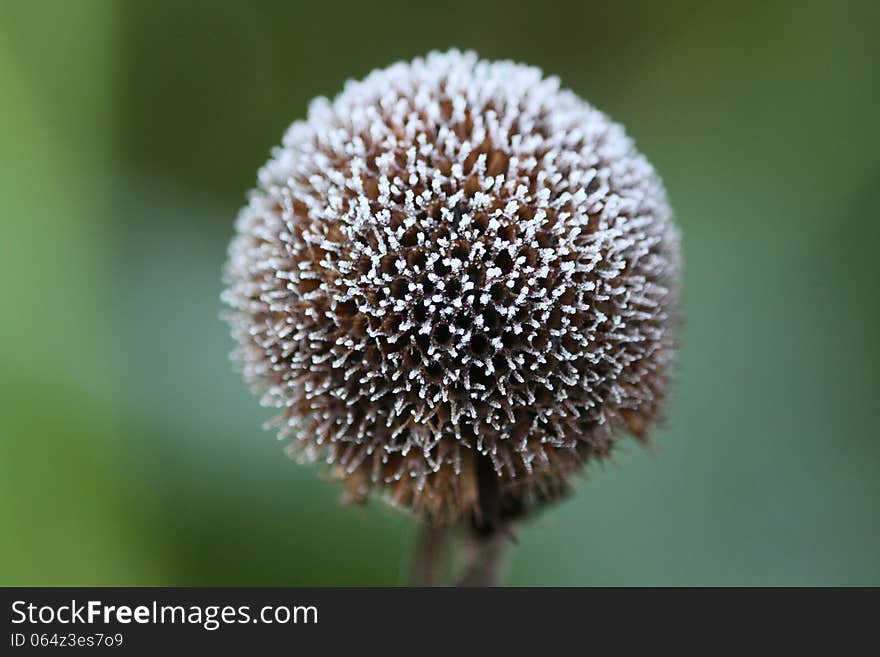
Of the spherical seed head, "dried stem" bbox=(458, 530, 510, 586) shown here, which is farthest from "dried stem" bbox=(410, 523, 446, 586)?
the spherical seed head

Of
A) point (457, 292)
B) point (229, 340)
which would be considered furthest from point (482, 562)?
point (229, 340)

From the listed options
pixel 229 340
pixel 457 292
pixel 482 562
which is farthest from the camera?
pixel 229 340

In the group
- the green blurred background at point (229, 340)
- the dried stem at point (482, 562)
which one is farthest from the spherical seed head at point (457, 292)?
the green blurred background at point (229, 340)

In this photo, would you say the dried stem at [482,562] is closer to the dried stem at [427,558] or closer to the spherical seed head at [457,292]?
the dried stem at [427,558]

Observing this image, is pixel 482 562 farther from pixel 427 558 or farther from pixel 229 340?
pixel 229 340

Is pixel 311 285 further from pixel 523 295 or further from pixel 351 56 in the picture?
pixel 351 56

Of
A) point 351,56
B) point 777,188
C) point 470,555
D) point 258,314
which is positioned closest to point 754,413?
point 777,188

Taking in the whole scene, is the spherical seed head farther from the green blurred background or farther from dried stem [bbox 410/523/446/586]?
the green blurred background
